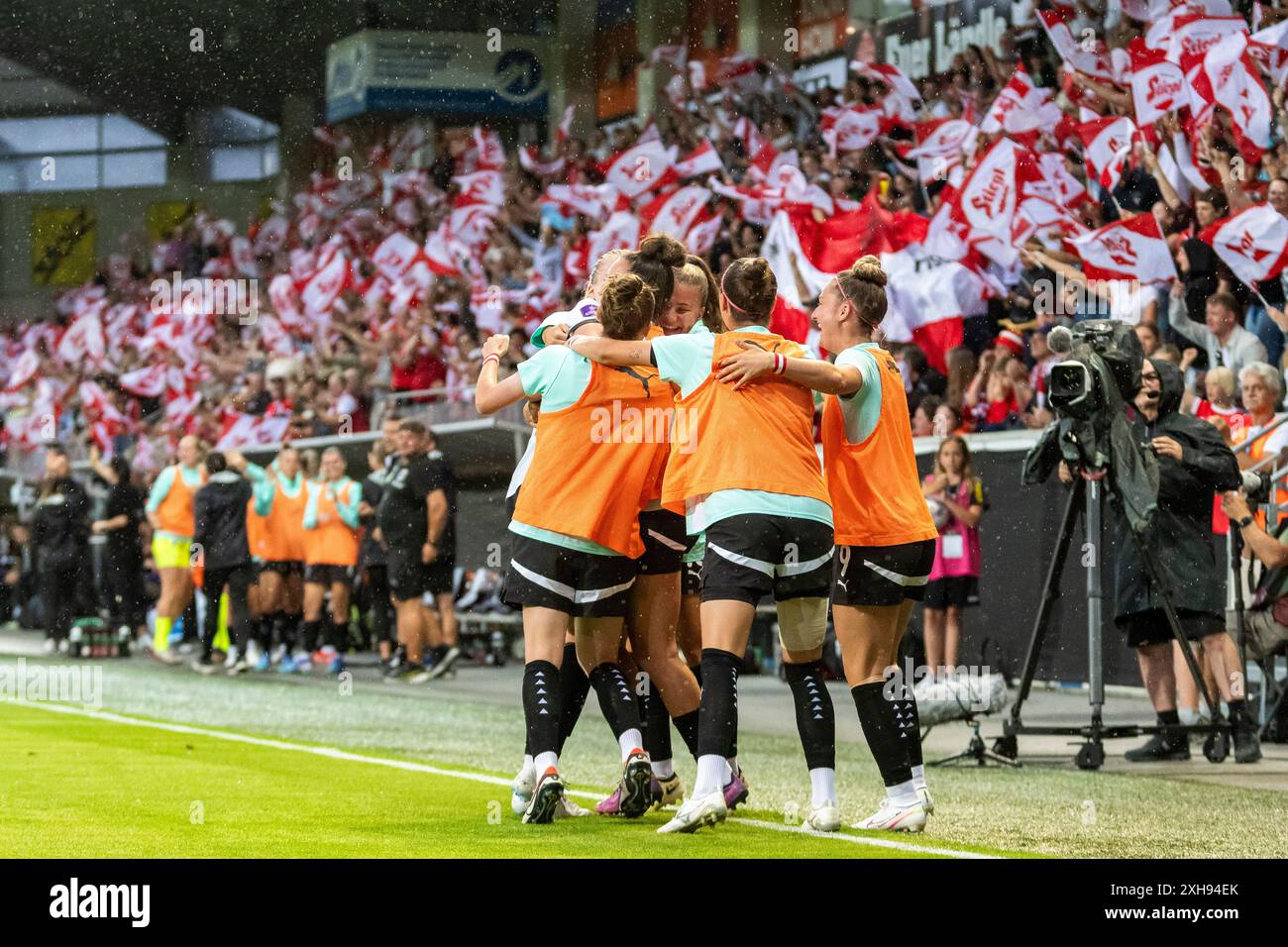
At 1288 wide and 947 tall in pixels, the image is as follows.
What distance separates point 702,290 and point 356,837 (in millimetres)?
2454

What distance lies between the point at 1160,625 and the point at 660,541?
3.94 m

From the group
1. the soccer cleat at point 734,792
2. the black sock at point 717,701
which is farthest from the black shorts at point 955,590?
the black sock at point 717,701

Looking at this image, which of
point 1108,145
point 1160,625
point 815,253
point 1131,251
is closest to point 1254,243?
point 1131,251

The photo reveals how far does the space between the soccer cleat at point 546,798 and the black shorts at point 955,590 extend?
22.7ft

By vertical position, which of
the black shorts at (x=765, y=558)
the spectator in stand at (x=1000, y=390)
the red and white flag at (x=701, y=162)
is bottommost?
the black shorts at (x=765, y=558)

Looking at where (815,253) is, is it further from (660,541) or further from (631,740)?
(631,740)

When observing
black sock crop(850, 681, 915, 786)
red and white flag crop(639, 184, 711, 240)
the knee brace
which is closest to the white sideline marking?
black sock crop(850, 681, 915, 786)

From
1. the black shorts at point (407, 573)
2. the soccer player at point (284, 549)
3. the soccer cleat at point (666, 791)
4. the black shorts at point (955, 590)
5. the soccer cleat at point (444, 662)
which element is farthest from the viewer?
the soccer player at point (284, 549)

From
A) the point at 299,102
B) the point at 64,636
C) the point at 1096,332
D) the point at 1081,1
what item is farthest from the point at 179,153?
the point at 1096,332

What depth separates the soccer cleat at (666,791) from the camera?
730 centimetres

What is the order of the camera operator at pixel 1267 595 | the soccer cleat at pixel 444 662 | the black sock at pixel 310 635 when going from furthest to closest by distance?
1. the black sock at pixel 310 635
2. the soccer cleat at pixel 444 662
3. the camera operator at pixel 1267 595

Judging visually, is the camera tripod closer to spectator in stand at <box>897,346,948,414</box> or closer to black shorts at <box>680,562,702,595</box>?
black shorts at <box>680,562,702,595</box>

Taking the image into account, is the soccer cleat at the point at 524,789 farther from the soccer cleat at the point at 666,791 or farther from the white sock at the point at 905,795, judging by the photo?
the white sock at the point at 905,795

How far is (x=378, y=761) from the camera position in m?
9.57
